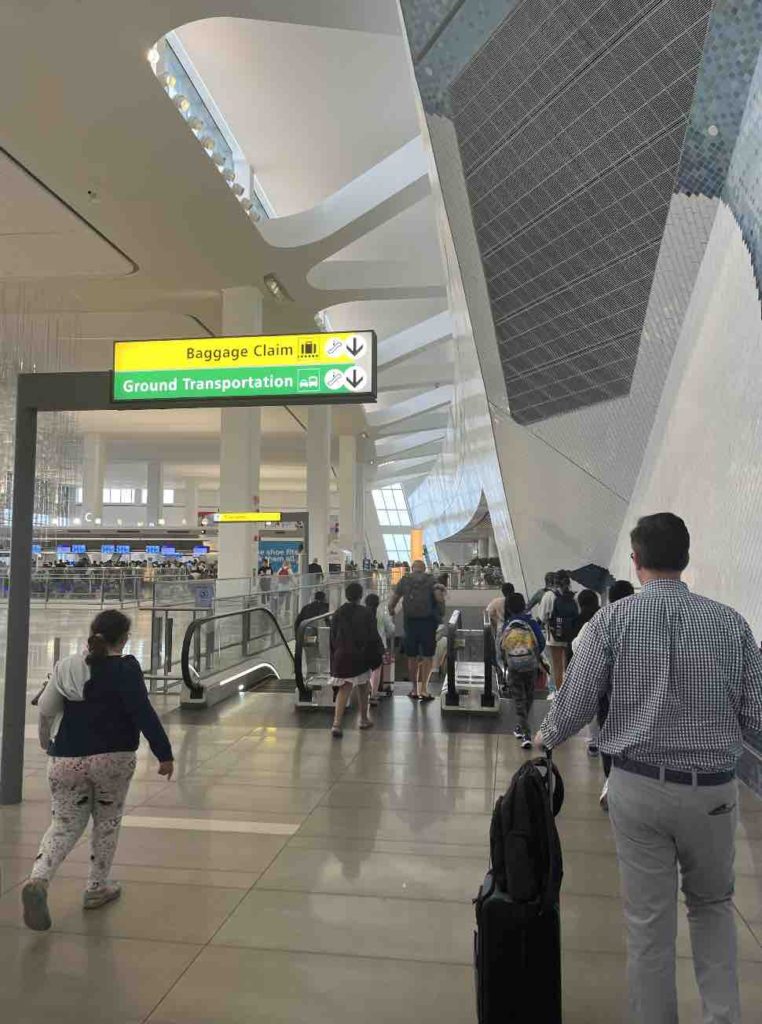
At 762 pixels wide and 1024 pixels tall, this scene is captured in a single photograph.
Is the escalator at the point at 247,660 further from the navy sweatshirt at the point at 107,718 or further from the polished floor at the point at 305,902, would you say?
the navy sweatshirt at the point at 107,718

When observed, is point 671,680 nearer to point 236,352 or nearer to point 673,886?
point 673,886

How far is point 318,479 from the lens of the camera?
27.8m

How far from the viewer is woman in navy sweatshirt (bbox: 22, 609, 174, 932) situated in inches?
146

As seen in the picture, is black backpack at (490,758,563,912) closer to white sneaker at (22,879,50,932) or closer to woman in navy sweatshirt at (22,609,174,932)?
woman in navy sweatshirt at (22,609,174,932)

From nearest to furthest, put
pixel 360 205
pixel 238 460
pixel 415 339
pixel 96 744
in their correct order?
pixel 96 744 → pixel 360 205 → pixel 238 460 → pixel 415 339

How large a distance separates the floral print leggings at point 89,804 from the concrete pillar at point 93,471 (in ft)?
122

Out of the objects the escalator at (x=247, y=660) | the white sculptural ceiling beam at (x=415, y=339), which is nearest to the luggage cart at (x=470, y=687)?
the escalator at (x=247, y=660)

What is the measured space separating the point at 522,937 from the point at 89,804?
221 centimetres

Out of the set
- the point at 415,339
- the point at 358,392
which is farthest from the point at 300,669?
the point at 415,339

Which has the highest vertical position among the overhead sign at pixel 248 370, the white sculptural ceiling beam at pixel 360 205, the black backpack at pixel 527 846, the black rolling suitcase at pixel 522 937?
the white sculptural ceiling beam at pixel 360 205

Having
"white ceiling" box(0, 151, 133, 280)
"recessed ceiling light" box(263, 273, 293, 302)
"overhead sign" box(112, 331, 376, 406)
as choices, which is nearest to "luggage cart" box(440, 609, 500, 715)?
"overhead sign" box(112, 331, 376, 406)

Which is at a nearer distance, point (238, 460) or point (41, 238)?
point (41, 238)

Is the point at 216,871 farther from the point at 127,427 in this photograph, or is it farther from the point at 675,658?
the point at 127,427

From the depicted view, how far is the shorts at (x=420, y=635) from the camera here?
9.13m
